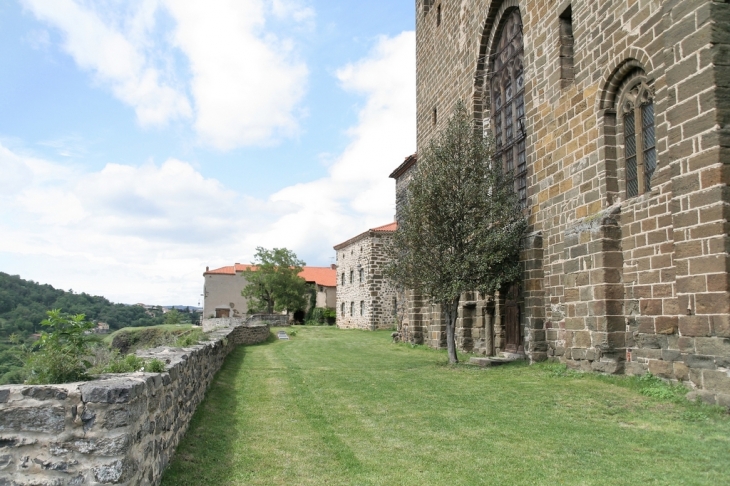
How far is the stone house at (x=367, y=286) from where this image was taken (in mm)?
33781

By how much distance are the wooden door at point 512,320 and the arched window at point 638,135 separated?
499 cm

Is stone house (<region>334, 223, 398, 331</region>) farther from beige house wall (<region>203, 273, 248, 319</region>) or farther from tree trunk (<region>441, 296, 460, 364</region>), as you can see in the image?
beige house wall (<region>203, 273, 248, 319</region>)

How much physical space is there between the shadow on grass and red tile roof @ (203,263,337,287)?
4419cm

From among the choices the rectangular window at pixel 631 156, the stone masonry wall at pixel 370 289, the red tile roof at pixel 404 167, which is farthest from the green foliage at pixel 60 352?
the stone masonry wall at pixel 370 289

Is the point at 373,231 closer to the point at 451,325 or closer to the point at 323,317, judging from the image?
the point at 323,317

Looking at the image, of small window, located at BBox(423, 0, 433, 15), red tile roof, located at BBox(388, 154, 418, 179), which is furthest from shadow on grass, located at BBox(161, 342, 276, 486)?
red tile roof, located at BBox(388, 154, 418, 179)

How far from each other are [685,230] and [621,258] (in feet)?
7.07

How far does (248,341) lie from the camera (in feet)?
72.7

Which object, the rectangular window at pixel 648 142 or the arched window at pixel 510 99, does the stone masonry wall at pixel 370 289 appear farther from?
the rectangular window at pixel 648 142

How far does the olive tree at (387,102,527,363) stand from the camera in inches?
517

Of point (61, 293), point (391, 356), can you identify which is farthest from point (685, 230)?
point (61, 293)

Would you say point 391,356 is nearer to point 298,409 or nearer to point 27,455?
point 298,409

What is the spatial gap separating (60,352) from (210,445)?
230 cm

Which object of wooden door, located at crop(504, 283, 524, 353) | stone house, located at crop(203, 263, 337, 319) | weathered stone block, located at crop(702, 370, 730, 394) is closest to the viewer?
weathered stone block, located at crop(702, 370, 730, 394)
